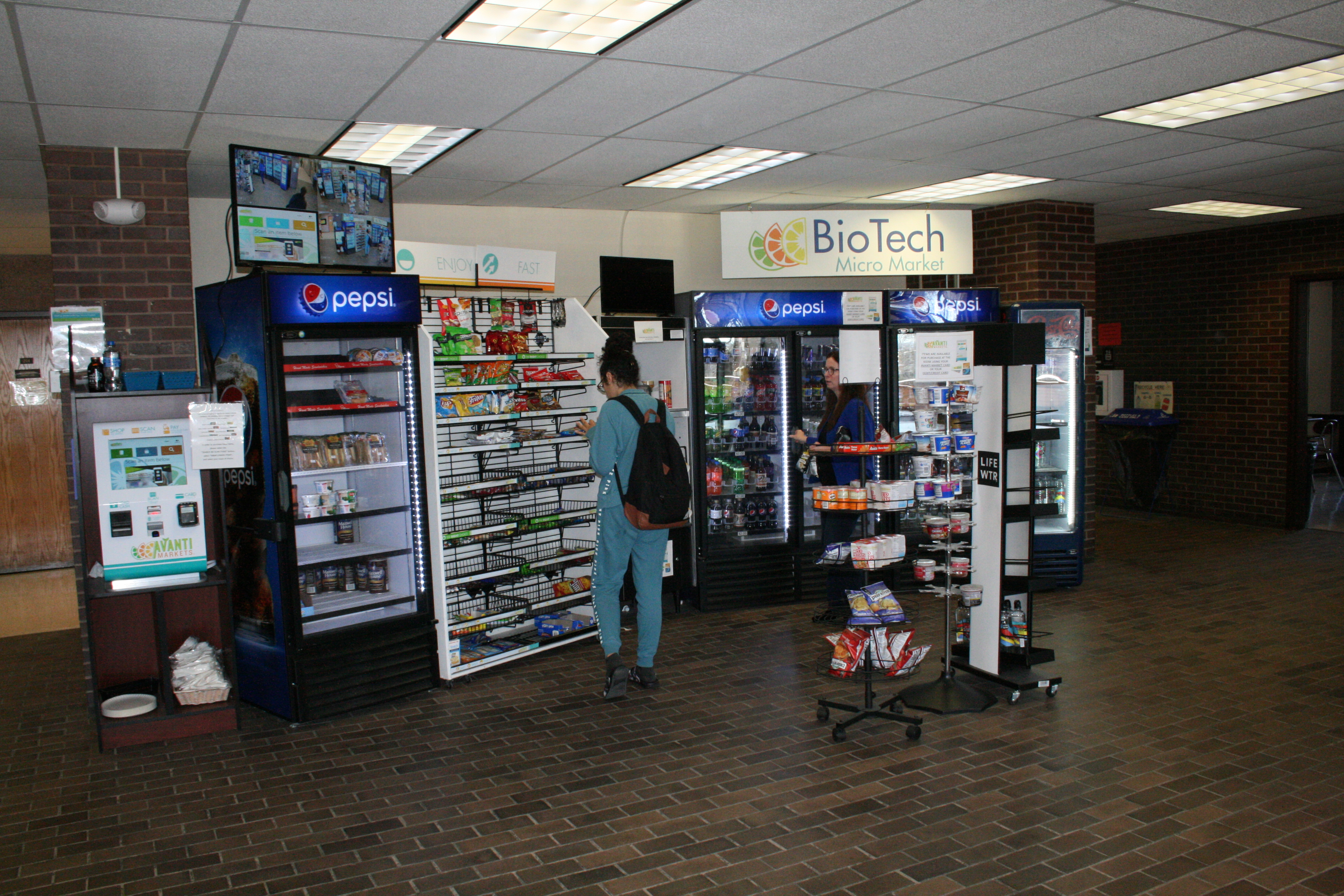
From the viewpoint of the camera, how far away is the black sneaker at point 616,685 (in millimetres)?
5051

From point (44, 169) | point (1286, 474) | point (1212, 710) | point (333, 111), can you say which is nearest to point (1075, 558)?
point (1212, 710)

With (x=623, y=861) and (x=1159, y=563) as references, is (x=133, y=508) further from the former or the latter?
(x=1159, y=563)

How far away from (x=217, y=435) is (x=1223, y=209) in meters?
8.72

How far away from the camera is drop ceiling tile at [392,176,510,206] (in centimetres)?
628

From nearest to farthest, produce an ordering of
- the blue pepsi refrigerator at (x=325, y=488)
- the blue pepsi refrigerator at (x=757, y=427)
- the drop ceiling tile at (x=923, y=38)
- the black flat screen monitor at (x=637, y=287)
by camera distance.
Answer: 1. the drop ceiling tile at (x=923, y=38)
2. the blue pepsi refrigerator at (x=325, y=488)
3. the black flat screen monitor at (x=637, y=287)
4. the blue pepsi refrigerator at (x=757, y=427)

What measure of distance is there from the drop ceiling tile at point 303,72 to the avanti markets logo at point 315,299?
83 centimetres

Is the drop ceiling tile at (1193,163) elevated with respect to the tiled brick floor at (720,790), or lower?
elevated

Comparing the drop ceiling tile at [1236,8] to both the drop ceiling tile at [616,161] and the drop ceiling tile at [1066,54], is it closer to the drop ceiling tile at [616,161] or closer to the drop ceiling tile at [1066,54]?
the drop ceiling tile at [1066,54]

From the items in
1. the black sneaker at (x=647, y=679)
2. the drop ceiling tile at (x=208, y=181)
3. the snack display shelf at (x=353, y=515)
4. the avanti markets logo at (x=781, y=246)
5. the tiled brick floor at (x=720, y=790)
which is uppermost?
the drop ceiling tile at (x=208, y=181)

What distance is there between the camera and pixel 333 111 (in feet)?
15.1

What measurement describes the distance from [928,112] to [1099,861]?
3.58 meters

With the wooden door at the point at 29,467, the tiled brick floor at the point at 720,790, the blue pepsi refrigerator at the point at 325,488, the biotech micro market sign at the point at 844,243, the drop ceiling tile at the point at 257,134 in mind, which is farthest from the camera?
the wooden door at the point at 29,467

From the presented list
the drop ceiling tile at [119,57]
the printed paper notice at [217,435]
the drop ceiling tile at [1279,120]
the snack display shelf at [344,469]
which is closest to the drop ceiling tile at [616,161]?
the drop ceiling tile at [119,57]

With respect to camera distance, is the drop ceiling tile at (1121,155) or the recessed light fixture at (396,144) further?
the drop ceiling tile at (1121,155)
